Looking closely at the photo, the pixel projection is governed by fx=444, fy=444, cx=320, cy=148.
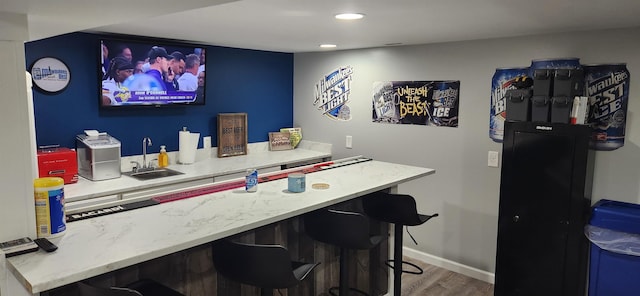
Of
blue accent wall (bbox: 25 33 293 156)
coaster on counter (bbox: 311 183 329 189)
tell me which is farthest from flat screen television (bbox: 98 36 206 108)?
coaster on counter (bbox: 311 183 329 189)

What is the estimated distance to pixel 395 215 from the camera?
2.73 metres

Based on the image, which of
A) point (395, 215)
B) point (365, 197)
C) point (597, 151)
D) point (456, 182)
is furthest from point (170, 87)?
point (597, 151)

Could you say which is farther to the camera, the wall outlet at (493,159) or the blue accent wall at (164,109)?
Result: the wall outlet at (493,159)

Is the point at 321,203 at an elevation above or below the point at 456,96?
below

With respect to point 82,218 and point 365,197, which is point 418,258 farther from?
point 82,218

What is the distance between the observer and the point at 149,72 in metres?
3.76

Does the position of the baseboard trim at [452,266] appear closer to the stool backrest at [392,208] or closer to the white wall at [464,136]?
the white wall at [464,136]

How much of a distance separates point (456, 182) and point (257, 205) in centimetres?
233

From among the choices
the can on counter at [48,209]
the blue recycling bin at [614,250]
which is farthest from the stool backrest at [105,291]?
the blue recycling bin at [614,250]

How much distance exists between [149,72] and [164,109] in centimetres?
43

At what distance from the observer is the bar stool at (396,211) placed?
2682 millimetres

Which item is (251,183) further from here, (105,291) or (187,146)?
(187,146)

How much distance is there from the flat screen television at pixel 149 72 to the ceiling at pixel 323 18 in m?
0.17

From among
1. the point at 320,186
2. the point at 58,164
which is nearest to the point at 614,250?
the point at 320,186
